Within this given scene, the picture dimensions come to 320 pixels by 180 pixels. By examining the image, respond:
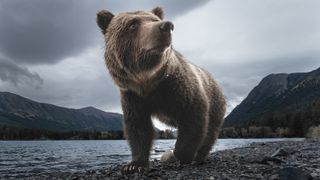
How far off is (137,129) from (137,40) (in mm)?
2621

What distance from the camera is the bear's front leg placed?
32.4 feet

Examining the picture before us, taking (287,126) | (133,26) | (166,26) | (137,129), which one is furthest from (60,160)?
(287,126)

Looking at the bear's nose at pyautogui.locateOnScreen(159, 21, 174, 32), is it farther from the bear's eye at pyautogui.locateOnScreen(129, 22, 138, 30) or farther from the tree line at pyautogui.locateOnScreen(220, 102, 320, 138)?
the tree line at pyautogui.locateOnScreen(220, 102, 320, 138)

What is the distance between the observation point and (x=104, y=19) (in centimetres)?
979

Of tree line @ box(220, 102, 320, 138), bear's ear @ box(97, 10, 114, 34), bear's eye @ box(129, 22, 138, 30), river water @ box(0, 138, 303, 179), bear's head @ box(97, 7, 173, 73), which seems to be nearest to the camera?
bear's head @ box(97, 7, 173, 73)

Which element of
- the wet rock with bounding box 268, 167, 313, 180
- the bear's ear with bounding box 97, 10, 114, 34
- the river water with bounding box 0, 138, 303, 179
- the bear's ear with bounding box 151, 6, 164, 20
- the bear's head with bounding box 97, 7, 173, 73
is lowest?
the wet rock with bounding box 268, 167, 313, 180

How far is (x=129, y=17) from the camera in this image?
9078 millimetres

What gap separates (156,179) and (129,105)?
1.97m

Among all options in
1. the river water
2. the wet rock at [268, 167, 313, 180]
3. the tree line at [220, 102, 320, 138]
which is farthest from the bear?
the tree line at [220, 102, 320, 138]

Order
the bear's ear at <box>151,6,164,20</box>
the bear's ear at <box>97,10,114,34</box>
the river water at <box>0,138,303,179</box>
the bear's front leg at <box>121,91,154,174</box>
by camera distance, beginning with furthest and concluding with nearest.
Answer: the river water at <box>0,138,303,179</box>, the bear's ear at <box>151,6,164,20</box>, the bear's front leg at <box>121,91,154,174</box>, the bear's ear at <box>97,10,114,34</box>

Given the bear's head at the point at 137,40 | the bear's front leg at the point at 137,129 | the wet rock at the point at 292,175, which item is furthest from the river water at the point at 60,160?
the wet rock at the point at 292,175

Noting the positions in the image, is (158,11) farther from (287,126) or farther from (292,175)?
(287,126)

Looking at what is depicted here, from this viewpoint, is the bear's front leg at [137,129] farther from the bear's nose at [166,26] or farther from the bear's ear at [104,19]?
the bear's nose at [166,26]

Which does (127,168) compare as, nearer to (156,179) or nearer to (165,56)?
(156,179)
